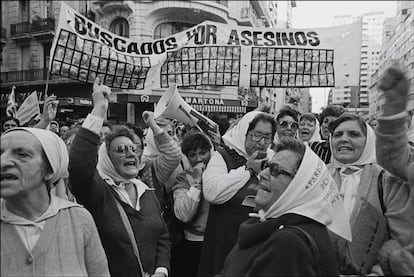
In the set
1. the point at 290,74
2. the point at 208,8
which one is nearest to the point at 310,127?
the point at 290,74

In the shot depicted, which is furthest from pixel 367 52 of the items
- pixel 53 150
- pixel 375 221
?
pixel 53 150

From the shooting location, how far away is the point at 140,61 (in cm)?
648

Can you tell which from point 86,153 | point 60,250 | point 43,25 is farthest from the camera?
point 43,25

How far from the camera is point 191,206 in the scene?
3350mm

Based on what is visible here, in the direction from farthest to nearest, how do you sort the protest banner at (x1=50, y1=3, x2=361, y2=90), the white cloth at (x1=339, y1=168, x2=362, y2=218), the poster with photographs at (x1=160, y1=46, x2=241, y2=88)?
the poster with photographs at (x1=160, y1=46, x2=241, y2=88), the protest banner at (x1=50, y1=3, x2=361, y2=90), the white cloth at (x1=339, y1=168, x2=362, y2=218)

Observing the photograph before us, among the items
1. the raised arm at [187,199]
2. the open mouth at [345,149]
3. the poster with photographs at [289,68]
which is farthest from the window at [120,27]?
the open mouth at [345,149]

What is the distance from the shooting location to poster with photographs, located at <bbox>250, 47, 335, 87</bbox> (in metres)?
6.52

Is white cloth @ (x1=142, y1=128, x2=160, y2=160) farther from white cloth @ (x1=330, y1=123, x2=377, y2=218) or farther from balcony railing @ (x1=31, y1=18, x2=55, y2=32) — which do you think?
balcony railing @ (x1=31, y1=18, x2=55, y2=32)

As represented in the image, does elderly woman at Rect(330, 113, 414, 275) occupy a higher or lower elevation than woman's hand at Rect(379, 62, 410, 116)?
lower

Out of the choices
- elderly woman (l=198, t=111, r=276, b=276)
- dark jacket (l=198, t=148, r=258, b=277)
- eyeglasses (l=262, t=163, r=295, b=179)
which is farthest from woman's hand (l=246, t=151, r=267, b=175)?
eyeglasses (l=262, t=163, r=295, b=179)

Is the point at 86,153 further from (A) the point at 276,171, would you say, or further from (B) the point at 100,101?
(A) the point at 276,171

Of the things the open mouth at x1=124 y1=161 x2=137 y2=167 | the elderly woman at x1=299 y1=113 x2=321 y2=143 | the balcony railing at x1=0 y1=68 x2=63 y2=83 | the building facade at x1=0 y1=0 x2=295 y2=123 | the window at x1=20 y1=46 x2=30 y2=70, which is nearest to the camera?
the open mouth at x1=124 y1=161 x2=137 y2=167

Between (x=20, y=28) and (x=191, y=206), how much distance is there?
81.3 feet

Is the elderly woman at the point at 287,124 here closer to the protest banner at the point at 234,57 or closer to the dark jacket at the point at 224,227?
the dark jacket at the point at 224,227
